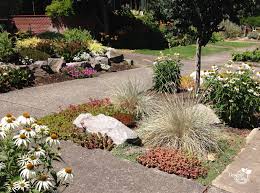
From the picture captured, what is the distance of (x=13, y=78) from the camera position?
9805 mm

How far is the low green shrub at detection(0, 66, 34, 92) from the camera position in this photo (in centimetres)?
951

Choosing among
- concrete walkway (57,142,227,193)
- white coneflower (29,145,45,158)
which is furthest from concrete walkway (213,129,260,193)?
white coneflower (29,145,45,158)

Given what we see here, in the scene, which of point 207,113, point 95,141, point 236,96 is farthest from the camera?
point 236,96

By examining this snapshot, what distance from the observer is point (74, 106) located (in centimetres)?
796

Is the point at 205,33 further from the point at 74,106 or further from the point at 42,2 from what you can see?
the point at 42,2

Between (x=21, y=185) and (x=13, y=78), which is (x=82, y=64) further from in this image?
(x=21, y=185)

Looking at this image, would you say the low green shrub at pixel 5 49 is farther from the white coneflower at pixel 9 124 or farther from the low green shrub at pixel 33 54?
the white coneflower at pixel 9 124

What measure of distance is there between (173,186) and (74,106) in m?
3.69

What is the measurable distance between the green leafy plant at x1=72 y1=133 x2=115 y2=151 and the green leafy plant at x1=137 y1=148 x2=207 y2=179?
0.65 meters

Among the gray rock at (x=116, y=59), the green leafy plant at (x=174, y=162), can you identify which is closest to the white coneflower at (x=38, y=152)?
the green leafy plant at (x=174, y=162)

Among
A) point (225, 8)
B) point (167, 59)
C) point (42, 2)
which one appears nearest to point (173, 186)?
point (225, 8)

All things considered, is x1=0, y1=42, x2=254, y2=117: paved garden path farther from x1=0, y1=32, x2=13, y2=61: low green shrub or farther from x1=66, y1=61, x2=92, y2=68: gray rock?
x1=0, y1=32, x2=13, y2=61: low green shrub

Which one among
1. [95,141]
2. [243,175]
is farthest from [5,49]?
[243,175]

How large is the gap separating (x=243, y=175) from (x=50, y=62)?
7693 millimetres
